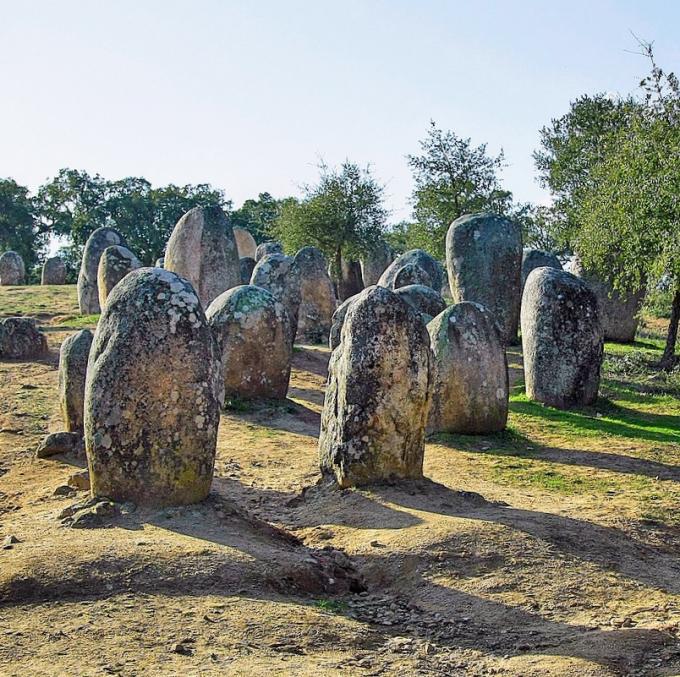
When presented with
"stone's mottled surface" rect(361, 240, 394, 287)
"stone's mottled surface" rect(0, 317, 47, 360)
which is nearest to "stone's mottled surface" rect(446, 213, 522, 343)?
"stone's mottled surface" rect(0, 317, 47, 360)

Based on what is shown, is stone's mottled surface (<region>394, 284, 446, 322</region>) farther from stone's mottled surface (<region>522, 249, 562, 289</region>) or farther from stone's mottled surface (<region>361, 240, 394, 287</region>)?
stone's mottled surface (<region>361, 240, 394, 287</region>)

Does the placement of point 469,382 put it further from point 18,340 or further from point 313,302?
point 313,302

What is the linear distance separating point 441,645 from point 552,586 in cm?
131

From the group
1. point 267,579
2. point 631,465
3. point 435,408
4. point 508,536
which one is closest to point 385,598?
point 267,579

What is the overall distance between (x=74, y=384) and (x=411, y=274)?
12.4 meters

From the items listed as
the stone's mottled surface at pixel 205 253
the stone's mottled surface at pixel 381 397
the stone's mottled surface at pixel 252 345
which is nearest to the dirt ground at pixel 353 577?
the stone's mottled surface at pixel 381 397

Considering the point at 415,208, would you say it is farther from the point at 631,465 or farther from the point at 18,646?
the point at 18,646

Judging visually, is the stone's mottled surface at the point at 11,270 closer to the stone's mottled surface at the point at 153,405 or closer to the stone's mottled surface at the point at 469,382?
the stone's mottled surface at the point at 469,382

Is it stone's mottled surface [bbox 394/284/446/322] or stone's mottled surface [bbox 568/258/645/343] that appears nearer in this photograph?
stone's mottled surface [bbox 394/284/446/322]

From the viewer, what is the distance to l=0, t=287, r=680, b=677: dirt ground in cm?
574

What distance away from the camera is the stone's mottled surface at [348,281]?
33562mm

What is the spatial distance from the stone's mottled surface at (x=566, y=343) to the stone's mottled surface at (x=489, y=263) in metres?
5.23

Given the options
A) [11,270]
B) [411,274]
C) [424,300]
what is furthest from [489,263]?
[11,270]

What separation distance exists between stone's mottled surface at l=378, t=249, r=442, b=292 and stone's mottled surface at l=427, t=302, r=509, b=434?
9584 millimetres
